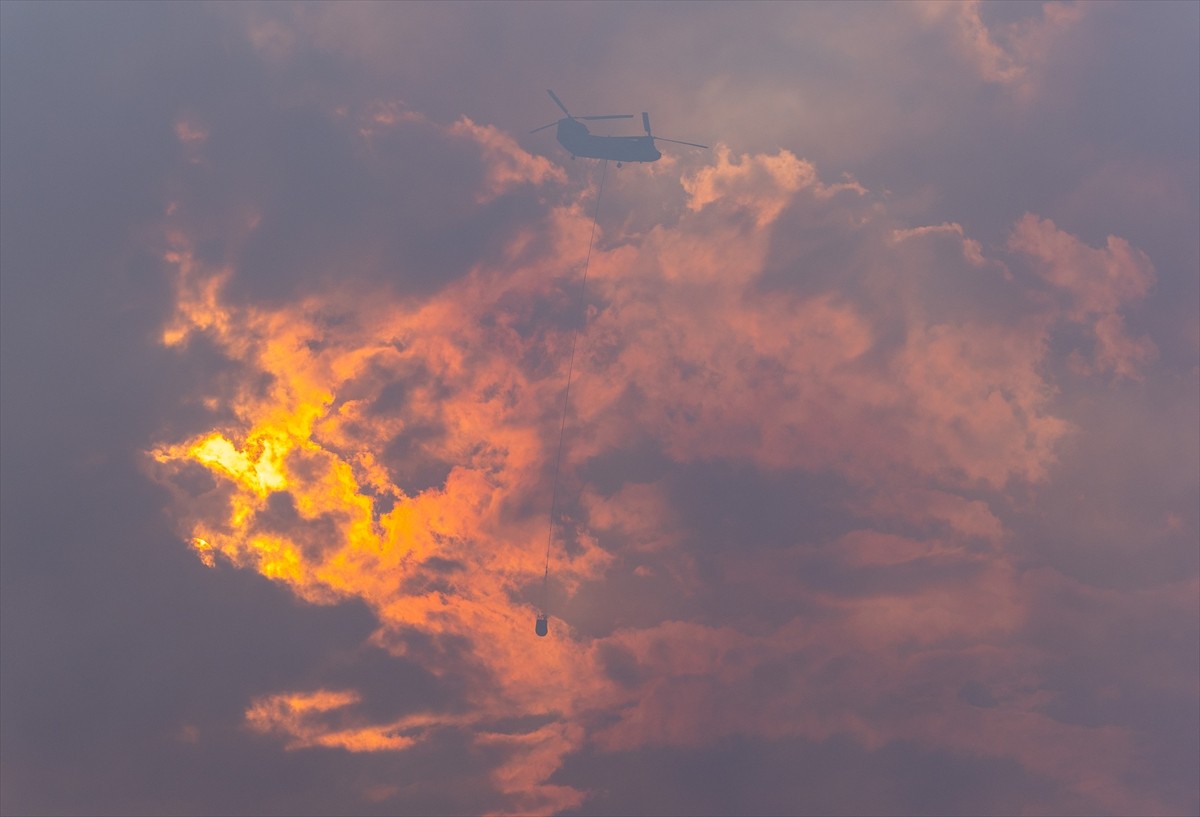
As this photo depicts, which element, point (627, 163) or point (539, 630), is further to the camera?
point (627, 163)

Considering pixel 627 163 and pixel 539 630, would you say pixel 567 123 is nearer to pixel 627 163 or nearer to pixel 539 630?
pixel 627 163

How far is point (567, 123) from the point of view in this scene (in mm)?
83125

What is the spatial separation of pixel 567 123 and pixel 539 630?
4107 centimetres

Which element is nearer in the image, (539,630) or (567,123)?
(539,630)

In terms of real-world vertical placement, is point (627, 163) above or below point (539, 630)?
above

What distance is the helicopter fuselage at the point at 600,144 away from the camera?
273ft

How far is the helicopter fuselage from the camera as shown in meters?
83.2

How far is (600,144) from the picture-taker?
83.9m

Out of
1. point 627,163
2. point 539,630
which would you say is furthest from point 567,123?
point 539,630

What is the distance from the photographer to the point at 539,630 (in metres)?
76.3

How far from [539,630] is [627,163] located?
4036 cm

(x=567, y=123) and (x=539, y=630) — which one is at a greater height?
(x=567, y=123)
